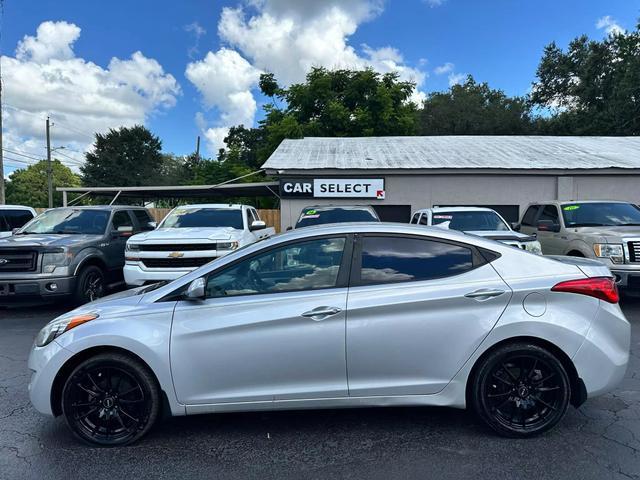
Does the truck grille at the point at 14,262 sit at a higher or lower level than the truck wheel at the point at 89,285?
higher

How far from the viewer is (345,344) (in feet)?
10.3

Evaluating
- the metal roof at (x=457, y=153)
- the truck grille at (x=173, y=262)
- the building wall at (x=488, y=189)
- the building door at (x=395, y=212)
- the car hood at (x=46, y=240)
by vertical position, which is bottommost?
the truck grille at (x=173, y=262)

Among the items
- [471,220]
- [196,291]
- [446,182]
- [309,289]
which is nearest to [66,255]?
[196,291]

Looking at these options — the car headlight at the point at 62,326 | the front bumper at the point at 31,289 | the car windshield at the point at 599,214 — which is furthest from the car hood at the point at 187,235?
the car windshield at the point at 599,214

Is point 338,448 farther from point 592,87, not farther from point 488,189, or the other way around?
point 592,87

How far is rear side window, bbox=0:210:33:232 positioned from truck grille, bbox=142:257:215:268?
5317 millimetres

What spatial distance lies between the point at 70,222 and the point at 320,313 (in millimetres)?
7676

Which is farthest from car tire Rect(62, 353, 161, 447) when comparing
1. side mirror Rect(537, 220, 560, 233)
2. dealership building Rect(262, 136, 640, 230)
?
dealership building Rect(262, 136, 640, 230)

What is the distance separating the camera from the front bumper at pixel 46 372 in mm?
3217

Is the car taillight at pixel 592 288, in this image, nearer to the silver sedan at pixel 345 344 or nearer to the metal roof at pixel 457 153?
the silver sedan at pixel 345 344

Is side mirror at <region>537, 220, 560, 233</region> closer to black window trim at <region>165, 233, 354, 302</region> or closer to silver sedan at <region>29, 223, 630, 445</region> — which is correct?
silver sedan at <region>29, 223, 630, 445</region>

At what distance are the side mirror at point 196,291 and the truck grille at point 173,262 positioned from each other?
14.1 ft

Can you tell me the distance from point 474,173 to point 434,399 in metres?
11.8

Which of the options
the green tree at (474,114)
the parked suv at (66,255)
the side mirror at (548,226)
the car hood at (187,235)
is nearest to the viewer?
the parked suv at (66,255)
